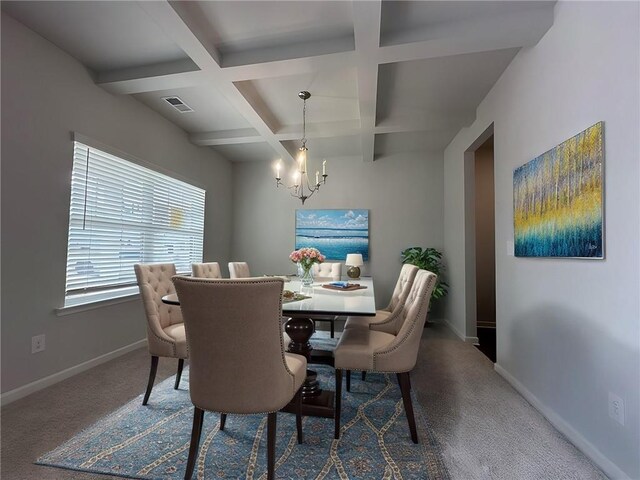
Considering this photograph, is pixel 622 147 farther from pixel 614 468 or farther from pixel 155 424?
pixel 155 424

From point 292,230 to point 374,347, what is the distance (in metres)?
3.60

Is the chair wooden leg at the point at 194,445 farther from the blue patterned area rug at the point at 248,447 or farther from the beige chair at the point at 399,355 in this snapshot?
the beige chair at the point at 399,355

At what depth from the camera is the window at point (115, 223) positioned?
2.68 metres

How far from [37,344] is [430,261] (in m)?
4.42

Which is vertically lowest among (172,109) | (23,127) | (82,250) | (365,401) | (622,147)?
(365,401)

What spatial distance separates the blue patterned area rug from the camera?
1.48 m

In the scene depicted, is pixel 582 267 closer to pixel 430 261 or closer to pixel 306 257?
pixel 306 257

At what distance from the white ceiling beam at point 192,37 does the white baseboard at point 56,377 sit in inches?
106

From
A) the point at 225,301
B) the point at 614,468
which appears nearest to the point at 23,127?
the point at 225,301

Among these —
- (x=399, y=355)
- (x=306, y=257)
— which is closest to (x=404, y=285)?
(x=306, y=257)

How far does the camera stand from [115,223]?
306 centimetres

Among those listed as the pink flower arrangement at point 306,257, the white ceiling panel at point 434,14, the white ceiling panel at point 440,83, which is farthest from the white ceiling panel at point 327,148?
the pink flower arrangement at point 306,257

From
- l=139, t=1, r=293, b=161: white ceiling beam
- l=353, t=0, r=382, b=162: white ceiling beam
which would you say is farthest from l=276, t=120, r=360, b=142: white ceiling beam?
l=139, t=1, r=293, b=161: white ceiling beam

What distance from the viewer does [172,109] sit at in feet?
11.5
